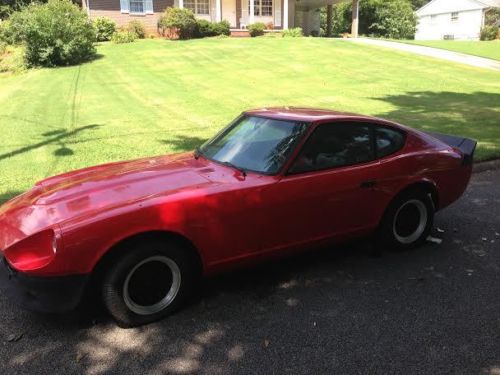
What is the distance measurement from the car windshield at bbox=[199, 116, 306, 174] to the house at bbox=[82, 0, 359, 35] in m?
28.0

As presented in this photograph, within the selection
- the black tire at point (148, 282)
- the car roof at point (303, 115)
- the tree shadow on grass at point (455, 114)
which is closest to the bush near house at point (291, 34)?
the tree shadow on grass at point (455, 114)

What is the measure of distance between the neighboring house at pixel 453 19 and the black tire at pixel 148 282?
169 ft

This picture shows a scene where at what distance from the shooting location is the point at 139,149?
8773 millimetres

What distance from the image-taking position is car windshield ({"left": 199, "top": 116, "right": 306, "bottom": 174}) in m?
4.16

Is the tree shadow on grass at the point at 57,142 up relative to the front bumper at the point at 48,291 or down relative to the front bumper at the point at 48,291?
down

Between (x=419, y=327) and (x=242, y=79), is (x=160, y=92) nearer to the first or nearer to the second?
(x=242, y=79)

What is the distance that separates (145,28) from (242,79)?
15.2 m

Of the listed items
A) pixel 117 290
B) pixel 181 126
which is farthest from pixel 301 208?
pixel 181 126

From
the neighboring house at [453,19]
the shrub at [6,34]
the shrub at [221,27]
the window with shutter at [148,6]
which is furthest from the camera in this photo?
the neighboring house at [453,19]

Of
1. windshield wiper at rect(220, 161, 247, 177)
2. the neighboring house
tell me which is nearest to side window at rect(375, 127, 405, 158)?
windshield wiper at rect(220, 161, 247, 177)

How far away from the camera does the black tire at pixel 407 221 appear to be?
15.4 feet

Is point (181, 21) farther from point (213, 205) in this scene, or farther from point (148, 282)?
point (148, 282)

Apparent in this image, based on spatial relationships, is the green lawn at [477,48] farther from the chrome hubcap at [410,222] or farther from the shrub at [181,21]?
the chrome hubcap at [410,222]

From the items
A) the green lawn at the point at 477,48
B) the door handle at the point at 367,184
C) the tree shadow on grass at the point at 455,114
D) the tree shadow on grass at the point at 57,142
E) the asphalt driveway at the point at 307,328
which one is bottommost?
the asphalt driveway at the point at 307,328
